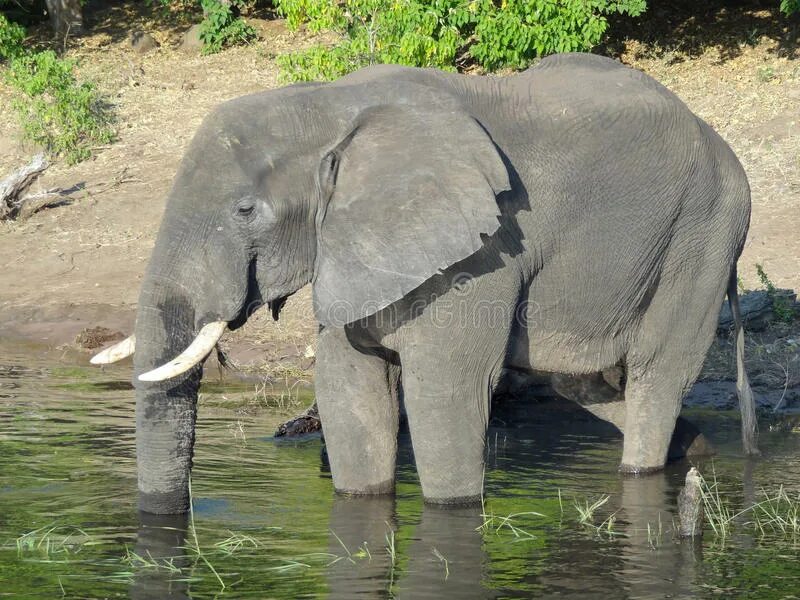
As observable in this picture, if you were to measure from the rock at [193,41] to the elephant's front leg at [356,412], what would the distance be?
43.2 ft

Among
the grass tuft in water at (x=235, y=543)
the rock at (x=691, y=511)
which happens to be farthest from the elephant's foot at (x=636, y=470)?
the grass tuft in water at (x=235, y=543)

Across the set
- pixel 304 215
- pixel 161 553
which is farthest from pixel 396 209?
pixel 161 553

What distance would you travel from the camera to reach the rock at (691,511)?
246 inches

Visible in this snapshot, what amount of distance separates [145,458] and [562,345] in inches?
86.9

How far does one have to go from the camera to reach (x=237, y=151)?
19.7 feet

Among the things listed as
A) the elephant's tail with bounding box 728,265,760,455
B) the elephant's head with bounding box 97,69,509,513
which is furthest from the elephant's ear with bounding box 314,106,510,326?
the elephant's tail with bounding box 728,265,760,455

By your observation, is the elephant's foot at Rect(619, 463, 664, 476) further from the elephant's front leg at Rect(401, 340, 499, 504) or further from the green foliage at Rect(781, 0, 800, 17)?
the green foliage at Rect(781, 0, 800, 17)

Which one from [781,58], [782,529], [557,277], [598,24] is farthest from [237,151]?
[781,58]

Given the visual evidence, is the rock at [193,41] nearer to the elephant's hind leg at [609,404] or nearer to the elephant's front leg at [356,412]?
the elephant's hind leg at [609,404]

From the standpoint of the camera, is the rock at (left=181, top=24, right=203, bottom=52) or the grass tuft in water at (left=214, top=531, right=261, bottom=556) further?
the rock at (left=181, top=24, right=203, bottom=52)

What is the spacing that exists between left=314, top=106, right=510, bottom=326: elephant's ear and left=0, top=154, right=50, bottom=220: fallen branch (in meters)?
8.74

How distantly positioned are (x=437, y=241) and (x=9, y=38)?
1398cm

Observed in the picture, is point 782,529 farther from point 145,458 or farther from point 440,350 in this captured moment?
point 145,458

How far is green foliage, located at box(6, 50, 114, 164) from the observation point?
16.0m
